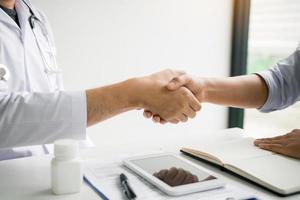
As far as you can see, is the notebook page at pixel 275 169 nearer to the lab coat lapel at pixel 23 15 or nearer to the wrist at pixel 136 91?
the wrist at pixel 136 91

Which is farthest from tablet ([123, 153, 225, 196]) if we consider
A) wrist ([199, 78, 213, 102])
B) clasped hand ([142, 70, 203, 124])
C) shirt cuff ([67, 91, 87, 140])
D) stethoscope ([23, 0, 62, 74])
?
stethoscope ([23, 0, 62, 74])

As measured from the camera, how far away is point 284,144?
0.96 metres

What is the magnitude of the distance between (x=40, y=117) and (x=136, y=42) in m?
1.25

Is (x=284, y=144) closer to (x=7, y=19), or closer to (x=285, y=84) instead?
(x=285, y=84)

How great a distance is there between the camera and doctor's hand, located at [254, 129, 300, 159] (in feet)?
3.05

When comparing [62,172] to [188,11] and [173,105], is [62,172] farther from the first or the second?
[188,11]

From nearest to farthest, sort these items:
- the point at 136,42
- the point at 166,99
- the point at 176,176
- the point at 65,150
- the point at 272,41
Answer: the point at 65,150 < the point at 176,176 < the point at 166,99 < the point at 136,42 < the point at 272,41

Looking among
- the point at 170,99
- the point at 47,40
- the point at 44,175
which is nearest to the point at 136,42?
the point at 47,40

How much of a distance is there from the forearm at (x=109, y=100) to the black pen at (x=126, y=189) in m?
0.23

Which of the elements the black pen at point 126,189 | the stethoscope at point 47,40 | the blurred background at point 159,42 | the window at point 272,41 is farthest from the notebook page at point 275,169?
the window at point 272,41

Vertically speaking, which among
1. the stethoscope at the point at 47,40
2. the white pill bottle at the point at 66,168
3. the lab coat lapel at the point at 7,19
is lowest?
the white pill bottle at the point at 66,168

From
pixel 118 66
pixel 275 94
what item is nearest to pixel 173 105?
pixel 275 94

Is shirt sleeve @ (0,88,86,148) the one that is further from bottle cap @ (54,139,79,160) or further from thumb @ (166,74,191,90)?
thumb @ (166,74,191,90)

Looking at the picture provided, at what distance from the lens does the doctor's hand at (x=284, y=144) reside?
93 centimetres
